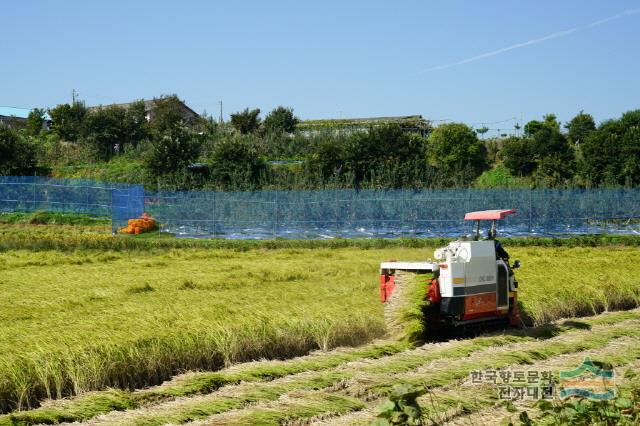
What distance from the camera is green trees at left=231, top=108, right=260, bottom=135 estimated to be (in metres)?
58.1

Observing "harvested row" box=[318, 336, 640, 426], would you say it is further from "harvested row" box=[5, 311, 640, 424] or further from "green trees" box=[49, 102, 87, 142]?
"green trees" box=[49, 102, 87, 142]

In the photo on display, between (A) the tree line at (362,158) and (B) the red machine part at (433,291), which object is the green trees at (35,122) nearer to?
(A) the tree line at (362,158)

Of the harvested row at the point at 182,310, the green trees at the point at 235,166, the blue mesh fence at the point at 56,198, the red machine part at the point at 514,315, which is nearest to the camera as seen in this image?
the harvested row at the point at 182,310

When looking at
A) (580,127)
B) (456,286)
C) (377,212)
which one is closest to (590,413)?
(456,286)

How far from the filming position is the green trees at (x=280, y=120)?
58513 mm

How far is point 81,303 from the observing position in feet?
40.4

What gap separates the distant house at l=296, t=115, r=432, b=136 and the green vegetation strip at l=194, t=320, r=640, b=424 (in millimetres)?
46237

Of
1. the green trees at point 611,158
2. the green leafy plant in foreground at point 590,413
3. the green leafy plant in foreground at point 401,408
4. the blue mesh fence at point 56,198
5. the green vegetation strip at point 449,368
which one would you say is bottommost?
the green vegetation strip at point 449,368

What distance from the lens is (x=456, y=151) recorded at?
4769 cm

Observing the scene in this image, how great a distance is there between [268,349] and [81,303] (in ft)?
14.5

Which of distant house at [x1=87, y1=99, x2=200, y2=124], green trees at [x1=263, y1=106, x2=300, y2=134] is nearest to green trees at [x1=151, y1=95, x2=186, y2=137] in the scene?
distant house at [x1=87, y1=99, x2=200, y2=124]

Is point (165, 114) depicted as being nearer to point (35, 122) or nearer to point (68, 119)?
point (68, 119)

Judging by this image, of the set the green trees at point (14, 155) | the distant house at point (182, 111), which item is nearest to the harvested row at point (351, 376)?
the green trees at point (14, 155)

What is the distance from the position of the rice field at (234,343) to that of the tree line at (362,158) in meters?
26.8
